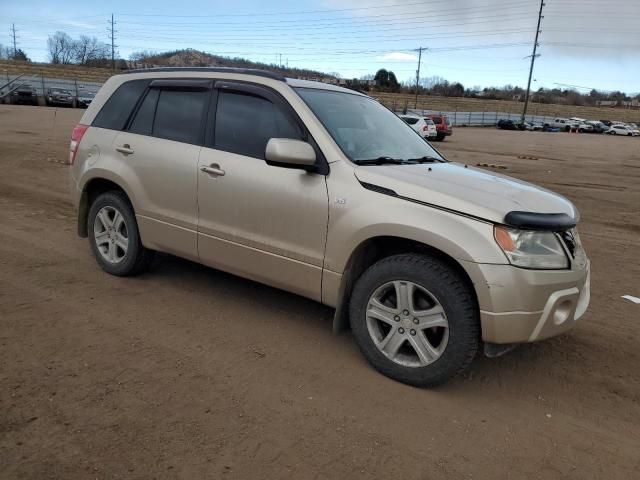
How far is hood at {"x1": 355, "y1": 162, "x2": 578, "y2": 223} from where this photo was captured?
3297mm

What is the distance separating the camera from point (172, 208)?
4586 millimetres

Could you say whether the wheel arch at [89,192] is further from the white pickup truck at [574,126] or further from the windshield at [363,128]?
the white pickup truck at [574,126]

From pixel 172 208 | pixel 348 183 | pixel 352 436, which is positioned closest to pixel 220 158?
pixel 172 208

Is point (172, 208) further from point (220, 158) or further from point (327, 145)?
point (327, 145)

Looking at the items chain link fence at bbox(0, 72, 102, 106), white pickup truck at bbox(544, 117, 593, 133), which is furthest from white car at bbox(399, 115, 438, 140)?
white pickup truck at bbox(544, 117, 593, 133)

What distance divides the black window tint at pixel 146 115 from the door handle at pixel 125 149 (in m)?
0.16

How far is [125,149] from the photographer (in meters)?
4.91

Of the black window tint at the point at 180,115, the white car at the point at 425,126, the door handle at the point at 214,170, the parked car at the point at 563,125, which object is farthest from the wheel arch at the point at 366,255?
the parked car at the point at 563,125

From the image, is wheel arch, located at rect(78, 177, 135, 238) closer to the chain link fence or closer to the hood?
the hood

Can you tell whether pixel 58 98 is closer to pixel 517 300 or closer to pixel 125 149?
pixel 125 149

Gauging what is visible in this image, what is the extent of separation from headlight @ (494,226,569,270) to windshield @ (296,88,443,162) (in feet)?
3.91

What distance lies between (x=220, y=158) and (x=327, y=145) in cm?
92

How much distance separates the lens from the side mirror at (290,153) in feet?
12.0

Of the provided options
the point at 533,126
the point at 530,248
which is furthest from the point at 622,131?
the point at 530,248
